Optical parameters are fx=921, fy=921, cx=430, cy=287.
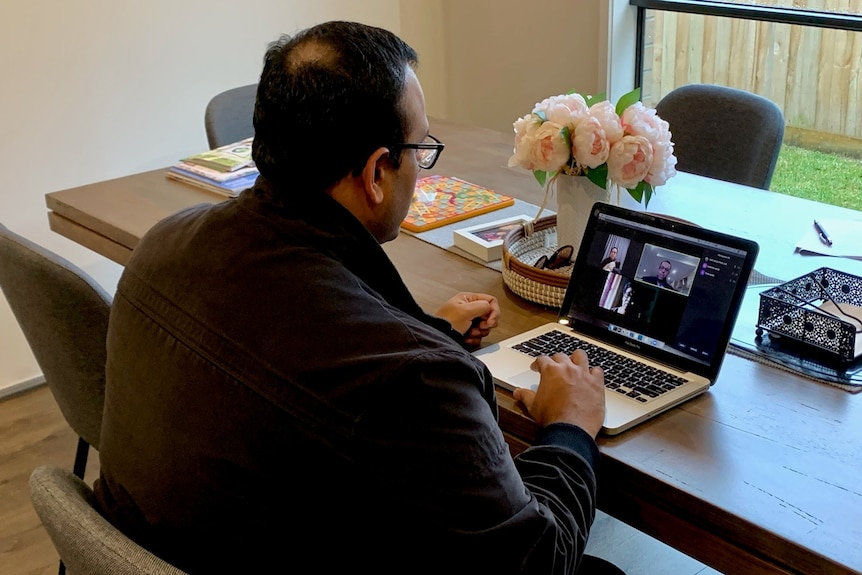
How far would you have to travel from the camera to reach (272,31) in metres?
3.41

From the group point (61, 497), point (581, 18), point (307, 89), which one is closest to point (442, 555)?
point (61, 497)

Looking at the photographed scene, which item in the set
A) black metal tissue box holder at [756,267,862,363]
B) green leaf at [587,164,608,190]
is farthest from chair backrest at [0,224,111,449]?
black metal tissue box holder at [756,267,862,363]

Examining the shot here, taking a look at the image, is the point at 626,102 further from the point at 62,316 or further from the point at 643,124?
the point at 62,316

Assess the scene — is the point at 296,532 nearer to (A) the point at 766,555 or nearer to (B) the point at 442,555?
(B) the point at 442,555

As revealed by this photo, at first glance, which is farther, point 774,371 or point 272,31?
point 272,31

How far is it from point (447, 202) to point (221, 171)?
2.11 ft

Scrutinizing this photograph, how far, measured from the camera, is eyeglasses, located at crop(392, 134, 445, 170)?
115 cm

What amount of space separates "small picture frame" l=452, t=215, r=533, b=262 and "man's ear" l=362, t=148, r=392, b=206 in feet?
2.29

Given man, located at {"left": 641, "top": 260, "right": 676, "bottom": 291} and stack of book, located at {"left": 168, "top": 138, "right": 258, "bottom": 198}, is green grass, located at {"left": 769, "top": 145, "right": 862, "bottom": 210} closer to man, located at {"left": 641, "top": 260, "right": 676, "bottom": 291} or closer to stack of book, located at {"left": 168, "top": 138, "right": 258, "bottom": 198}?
stack of book, located at {"left": 168, "top": 138, "right": 258, "bottom": 198}

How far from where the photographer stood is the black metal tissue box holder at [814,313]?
1.34 meters

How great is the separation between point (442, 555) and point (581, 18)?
280 cm

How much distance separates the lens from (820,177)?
321 centimetres

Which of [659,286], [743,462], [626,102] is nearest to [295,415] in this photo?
[743,462]

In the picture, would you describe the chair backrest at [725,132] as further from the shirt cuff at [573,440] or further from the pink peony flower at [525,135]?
the shirt cuff at [573,440]
